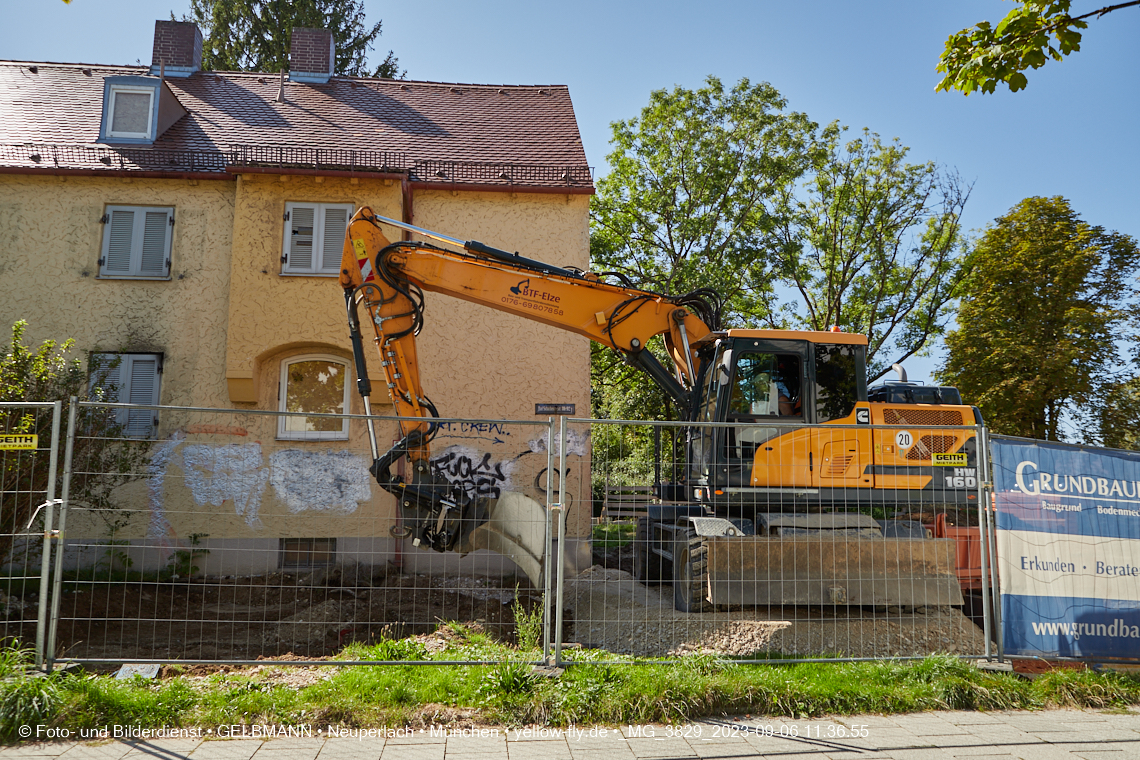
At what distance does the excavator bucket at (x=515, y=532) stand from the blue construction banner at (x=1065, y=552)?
4.01 metres

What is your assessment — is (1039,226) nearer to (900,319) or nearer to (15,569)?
A: (900,319)

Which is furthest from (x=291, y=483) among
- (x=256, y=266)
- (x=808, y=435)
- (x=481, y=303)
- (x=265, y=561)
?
(x=808, y=435)

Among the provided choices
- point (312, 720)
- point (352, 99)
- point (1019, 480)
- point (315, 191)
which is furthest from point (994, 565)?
point (352, 99)

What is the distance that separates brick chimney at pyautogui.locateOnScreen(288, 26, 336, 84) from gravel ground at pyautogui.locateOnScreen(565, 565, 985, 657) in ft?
42.5

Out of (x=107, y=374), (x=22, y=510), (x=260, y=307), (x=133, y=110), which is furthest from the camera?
(x=133, y=110)

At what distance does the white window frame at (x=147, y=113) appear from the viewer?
41.9 ft

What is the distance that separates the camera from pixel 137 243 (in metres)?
12.0

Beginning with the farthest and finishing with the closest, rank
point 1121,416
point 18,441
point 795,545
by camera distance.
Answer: point 1121,416
point 795,545
point 18,441

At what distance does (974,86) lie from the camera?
5.88 meters

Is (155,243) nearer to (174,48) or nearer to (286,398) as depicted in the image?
(286,398)

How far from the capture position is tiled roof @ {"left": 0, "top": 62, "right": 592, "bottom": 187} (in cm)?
1224

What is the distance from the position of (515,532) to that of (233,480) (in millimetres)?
3055

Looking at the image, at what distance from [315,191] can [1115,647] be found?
11214 mm

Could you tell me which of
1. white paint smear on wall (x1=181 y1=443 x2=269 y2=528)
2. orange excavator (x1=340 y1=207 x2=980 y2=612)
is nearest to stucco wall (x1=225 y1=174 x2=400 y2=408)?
white paint smear on wall (x1=181 y1=443 x2=269 y2=528)
